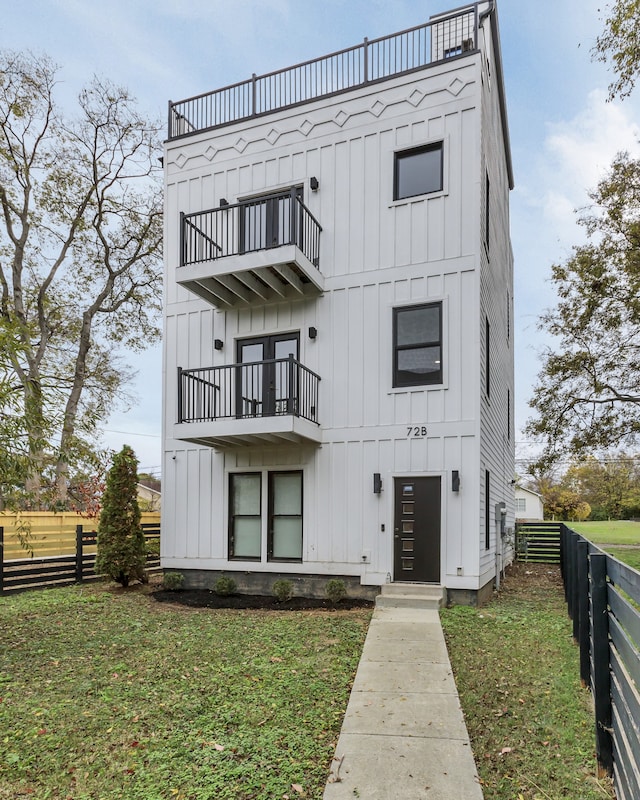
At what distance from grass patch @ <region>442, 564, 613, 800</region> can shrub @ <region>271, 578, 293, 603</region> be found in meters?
2.68

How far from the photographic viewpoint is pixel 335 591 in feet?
29.9

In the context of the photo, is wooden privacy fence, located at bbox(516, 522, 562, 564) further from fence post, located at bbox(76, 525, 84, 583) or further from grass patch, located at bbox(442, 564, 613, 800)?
fence post, located at bbox(76, 525, 84, 583)

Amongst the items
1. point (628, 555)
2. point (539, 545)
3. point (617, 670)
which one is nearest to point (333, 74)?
point (617, 670)

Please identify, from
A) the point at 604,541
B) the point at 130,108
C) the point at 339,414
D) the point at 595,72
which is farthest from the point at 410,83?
the point at 604,541

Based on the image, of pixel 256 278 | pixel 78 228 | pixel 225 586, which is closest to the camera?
pixel 225 586

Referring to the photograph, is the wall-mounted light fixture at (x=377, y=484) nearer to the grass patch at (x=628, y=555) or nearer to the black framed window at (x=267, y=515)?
the black framed window at (x=267, y=515)

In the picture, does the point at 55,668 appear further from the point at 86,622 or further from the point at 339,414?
the point at 339,414

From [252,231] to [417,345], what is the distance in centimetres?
381

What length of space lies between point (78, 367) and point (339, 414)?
46.4 feet

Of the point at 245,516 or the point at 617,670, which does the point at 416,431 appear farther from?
the point at 617,670

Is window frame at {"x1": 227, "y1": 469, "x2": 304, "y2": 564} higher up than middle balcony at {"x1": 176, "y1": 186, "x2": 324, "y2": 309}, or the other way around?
middle balcony at {"x1": 176, "y1": 186, "x2": 324, "y2": 309}

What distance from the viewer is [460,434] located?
9000mm

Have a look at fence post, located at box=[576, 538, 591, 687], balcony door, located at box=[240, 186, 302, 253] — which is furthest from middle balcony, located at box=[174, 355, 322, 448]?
fence post, located at box=[576, 538, 591, 687]

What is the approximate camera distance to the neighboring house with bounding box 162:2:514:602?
9.20 meters
